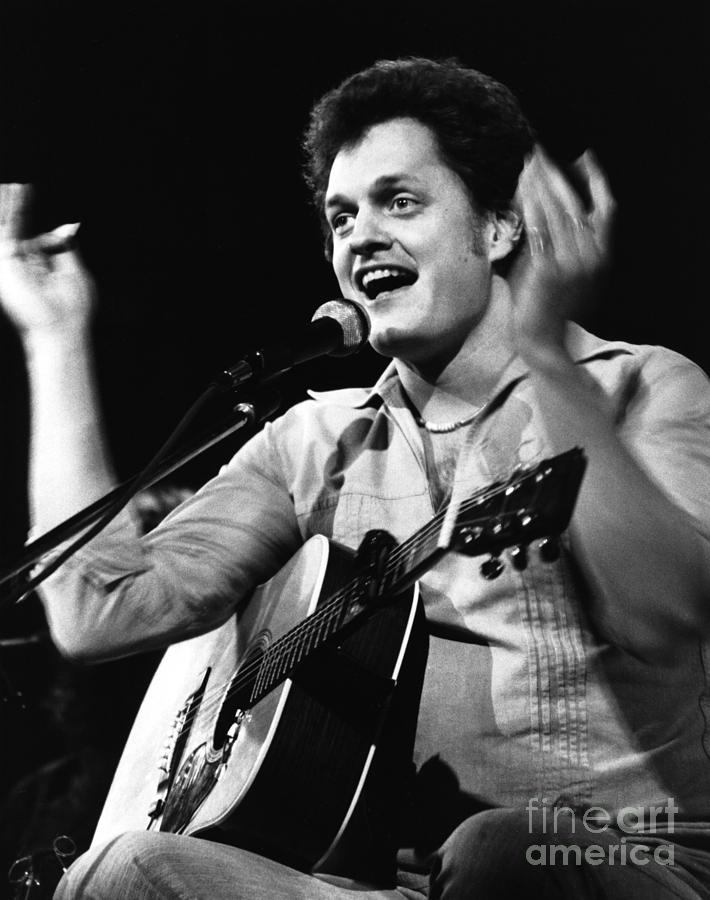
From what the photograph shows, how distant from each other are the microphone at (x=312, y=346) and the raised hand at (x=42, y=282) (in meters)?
0.54

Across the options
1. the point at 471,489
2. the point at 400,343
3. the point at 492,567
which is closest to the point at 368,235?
the point at 400,343

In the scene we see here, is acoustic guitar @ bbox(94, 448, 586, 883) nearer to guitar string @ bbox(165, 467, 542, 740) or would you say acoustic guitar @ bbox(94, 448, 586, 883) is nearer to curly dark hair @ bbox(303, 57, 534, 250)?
guitar string @ bbox(165, 467, 542, 740)

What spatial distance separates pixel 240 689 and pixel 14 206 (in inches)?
43.7

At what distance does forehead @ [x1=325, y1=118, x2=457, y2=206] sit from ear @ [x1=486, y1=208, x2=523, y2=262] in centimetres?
11

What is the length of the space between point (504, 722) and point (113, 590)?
72 centimetres

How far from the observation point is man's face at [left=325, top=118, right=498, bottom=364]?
5.87 ft

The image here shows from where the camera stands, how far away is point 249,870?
4.87 ft

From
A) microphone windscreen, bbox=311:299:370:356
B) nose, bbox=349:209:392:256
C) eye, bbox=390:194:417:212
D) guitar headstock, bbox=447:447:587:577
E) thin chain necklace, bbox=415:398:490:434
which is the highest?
eye, bbox=390:194:417:212

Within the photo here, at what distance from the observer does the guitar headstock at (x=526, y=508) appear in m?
1.31

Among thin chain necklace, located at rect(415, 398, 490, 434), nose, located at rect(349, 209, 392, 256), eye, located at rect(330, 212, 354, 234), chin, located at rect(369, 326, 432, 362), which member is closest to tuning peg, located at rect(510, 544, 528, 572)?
thin chain necklace, located at rect(415, 398, 490, 434)

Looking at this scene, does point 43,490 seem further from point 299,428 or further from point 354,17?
point 354,17

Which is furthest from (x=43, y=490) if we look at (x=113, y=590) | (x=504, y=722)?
(x=504, y=722)

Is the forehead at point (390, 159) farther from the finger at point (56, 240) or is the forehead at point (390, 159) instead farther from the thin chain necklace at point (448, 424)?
the finger at point (56, 240)

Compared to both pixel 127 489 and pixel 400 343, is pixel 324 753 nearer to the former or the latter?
pixel 127 489
